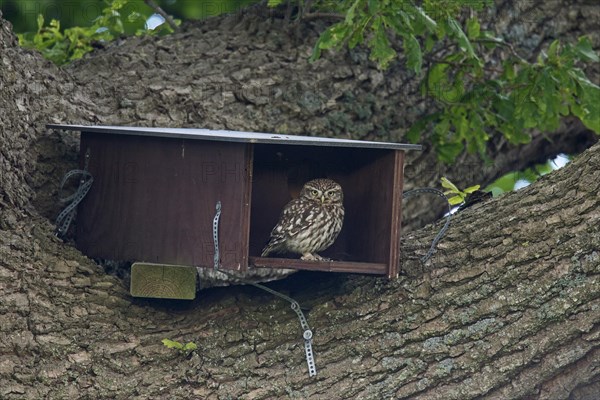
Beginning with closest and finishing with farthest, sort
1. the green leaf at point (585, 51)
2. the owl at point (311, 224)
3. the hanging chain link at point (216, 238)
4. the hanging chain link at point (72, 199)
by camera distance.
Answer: the hanging chain link at point (216, 238), the hanging chain link at point (72, 199), the owl at point (311, 224), the green leaf at point (585, 51)

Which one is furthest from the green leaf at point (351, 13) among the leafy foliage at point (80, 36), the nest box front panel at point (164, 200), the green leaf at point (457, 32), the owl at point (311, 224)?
the leafy foliage at point (80, 36)

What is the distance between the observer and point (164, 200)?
14.2 feet

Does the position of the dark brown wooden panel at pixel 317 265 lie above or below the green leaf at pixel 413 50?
below

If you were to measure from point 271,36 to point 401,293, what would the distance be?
A: 193 cm

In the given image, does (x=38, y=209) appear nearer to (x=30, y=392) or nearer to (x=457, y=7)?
(x=30, y=392)

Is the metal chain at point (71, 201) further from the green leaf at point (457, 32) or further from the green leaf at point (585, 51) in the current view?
the green leaf at point (585, 51)

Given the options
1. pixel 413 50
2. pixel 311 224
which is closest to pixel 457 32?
pixel 413 50

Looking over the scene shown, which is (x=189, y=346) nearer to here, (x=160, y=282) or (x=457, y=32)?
(x=160, y=282)

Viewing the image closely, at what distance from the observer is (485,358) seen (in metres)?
3.98

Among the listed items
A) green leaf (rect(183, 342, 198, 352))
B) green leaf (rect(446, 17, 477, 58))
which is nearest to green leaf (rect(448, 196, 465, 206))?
green leaf (rect(446, 17, 477, 58))

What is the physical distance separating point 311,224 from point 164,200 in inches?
26.0

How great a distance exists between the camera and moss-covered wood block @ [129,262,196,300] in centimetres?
425

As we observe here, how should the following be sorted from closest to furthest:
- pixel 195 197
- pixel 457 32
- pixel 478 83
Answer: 1. pixel 195 197
2. pixel 457 32
3. pixel 478 83

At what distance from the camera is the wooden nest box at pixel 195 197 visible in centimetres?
405
